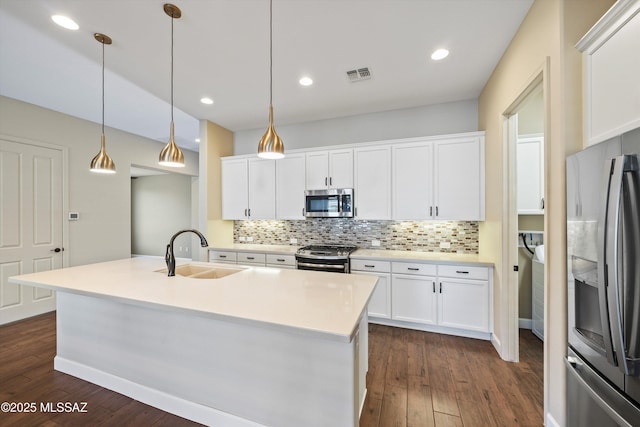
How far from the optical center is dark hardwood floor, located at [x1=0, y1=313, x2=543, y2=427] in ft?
5.81

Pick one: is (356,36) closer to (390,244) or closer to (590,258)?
(590,258)

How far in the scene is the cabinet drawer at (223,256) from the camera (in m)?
3.94

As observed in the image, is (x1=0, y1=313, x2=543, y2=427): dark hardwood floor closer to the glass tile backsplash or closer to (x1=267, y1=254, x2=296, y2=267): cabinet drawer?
the glass tile backsplash

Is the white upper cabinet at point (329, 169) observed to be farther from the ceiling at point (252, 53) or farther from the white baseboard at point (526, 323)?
the white baseboard at point (526, 323)

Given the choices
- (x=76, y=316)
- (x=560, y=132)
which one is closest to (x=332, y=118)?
(x=560, y=132)

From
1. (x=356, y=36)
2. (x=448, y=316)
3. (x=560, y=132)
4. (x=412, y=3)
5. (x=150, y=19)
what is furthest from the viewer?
(x=448, y=316)

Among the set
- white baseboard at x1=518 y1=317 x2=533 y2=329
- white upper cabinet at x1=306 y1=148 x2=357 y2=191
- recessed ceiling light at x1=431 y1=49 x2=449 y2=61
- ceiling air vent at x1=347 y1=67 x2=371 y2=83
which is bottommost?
white baseboard at x1=518 y1=317 x2=533 y2=329

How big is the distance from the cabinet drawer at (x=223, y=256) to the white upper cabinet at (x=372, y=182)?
6.60ft

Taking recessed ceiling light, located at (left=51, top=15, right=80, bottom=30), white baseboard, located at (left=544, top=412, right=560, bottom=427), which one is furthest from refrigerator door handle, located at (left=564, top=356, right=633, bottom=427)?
recessed ceiling light, located at (left=51, top=15, right=80, bottom=30)

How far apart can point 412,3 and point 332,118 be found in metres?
2.27

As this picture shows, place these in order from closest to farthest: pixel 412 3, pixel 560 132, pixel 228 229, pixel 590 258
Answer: pixel 590 258
pixel 560 132
pixel 412 3
pixel 228 229

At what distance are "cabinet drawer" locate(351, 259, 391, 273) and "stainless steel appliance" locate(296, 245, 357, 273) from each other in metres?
0.08

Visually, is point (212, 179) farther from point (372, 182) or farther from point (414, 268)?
point (414, 268)

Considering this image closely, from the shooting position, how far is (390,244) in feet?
12.2
